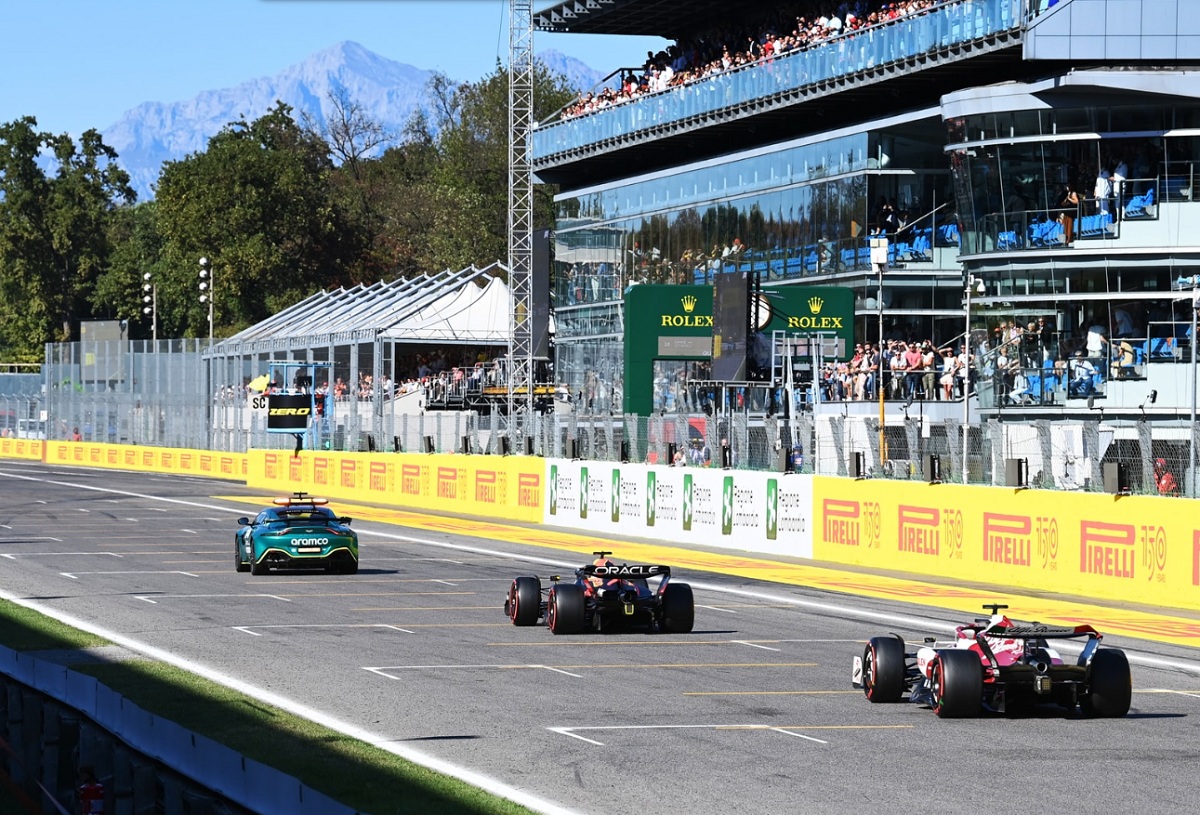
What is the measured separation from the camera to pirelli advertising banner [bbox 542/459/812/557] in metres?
35.2

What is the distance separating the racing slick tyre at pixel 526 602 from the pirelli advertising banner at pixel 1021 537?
8.67 m

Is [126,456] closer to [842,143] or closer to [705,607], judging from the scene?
[842,143]

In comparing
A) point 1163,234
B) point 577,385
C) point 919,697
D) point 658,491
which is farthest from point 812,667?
point 577,385

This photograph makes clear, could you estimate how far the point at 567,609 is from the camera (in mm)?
21641

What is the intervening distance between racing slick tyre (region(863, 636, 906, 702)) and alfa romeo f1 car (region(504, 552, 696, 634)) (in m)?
5.58

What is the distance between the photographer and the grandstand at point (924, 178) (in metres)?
43.3

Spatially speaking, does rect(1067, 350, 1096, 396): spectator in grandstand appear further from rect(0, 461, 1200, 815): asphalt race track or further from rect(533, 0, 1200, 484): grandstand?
rect(0, 461, 1200, 815): asphalt race track

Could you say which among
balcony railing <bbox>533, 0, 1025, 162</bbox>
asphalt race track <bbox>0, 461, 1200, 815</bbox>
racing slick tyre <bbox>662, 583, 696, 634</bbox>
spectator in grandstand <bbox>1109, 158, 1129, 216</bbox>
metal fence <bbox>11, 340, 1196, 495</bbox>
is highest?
balcony railing <bbox>533, 0, 1025, 162</bbox>

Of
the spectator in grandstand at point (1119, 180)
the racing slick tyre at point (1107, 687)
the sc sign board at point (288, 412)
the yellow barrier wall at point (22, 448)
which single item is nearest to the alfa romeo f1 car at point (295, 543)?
the racing slick tyre at point (1107, 687)

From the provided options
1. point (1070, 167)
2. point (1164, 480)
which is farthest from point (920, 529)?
point (1070, 167)

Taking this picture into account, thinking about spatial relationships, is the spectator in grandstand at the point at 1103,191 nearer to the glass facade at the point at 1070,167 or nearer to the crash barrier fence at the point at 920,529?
the glass facade at the point at 1070,167

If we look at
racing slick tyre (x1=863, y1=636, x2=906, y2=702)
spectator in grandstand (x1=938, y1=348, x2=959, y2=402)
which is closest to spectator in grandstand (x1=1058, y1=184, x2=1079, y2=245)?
spectator in grandstand (x1=938, y1=348, x2=959, y2=402)

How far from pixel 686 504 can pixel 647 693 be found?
71.0 feet

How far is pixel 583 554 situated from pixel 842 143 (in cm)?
2371
